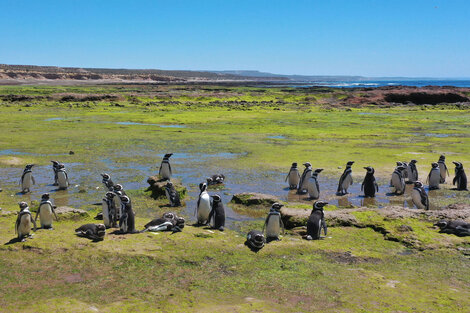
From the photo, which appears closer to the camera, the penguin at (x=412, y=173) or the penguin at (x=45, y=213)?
the penguin at (x=45, y=213)

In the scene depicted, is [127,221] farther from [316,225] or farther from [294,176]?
[294,176]

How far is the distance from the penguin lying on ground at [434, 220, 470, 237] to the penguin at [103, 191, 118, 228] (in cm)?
843

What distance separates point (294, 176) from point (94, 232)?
8929mm

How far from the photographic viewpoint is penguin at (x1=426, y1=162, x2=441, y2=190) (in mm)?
17078

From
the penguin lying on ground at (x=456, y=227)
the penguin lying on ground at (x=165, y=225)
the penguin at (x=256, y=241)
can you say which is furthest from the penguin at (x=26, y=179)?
the penguin lying on ground at (x=456, y=227)

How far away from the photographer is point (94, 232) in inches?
399

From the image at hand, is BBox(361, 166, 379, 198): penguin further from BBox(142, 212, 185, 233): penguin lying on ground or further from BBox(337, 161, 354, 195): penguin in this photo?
BBox(142, 212, 185, 233): penguin lying on ground

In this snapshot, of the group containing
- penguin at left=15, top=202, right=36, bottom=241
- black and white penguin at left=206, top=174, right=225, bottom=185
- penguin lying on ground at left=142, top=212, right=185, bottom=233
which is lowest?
black and white penguin at left=206, top=174, right=225, bottom=185

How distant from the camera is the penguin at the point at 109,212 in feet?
38.1

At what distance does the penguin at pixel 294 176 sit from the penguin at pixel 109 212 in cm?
757

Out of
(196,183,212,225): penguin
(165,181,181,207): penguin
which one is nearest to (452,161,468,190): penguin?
(196,183,212,225): penguin

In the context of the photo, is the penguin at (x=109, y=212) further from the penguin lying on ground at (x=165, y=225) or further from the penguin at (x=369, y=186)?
the penguin at (x=369, y=186)

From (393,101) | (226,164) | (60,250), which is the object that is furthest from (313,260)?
(393,101)

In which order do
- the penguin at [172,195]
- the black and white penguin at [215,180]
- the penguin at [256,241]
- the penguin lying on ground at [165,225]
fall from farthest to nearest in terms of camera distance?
the black and white penguin at [215,180], the penguin at [172,195], the penguin lying on ground at [165,225], the penguin at [256,241]
